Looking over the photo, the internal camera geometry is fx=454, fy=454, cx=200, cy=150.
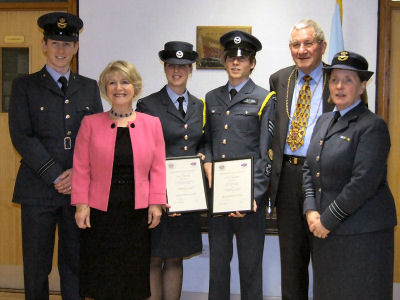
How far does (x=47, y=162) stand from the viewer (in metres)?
2.53

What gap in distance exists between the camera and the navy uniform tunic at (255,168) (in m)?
2.60

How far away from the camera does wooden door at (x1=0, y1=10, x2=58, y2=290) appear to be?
3732mm

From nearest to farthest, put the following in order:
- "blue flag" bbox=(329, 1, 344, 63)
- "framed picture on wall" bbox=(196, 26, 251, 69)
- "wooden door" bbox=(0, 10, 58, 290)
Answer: "blue flag" bbox=(329, 1, 344, 63), "framed picture on wall" bbox=(196, 26, 251, 69), "wooden door" bbox=(0, 10, 58, 290)

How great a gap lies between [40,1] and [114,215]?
2.13 metres

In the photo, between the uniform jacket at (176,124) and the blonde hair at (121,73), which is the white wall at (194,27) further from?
the blonde hair at (121,73)

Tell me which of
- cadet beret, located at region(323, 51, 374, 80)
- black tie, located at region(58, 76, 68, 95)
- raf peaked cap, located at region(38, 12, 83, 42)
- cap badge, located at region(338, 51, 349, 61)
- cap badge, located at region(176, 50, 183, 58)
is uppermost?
raf peaked cap, located at region(38, 12, 83, 42)

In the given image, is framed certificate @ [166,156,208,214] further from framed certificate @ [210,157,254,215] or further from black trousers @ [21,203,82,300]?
black trousers @ [21,203,82,300]

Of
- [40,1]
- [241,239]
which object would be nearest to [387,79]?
[241,239]

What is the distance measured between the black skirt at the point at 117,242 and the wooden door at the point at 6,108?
157cm

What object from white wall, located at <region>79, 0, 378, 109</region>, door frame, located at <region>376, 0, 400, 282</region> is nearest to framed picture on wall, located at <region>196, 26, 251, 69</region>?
white wall, located at <region>79, 0, 378, 109</region>

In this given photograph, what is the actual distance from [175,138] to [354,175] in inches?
41.0

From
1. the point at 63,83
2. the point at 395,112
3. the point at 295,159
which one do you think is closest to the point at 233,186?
the point at 295,159

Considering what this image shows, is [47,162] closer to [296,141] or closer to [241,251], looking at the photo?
[241,251]

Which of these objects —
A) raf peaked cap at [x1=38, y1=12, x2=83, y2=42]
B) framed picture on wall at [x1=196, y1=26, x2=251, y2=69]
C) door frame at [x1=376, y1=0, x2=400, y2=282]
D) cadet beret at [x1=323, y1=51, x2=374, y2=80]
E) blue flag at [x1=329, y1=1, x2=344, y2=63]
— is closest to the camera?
cadet beret at [x1=323, y1=51, x2=374, y2=80]
